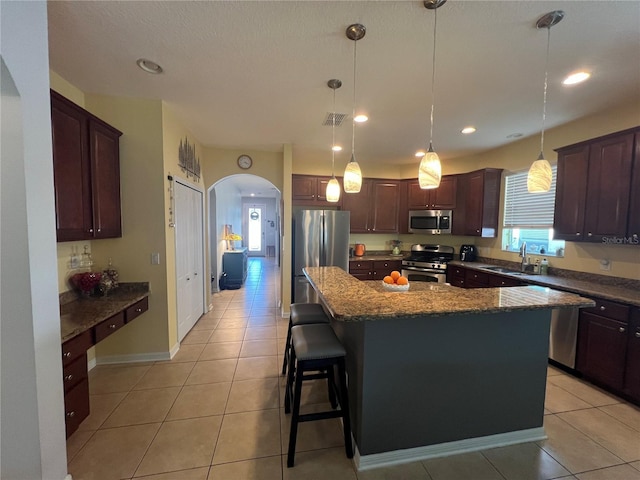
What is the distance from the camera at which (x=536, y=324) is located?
6.04 feet

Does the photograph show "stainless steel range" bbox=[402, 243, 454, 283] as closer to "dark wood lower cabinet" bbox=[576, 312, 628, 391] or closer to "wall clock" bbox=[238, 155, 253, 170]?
"dark wood lower cabinet" bbox=[576, 312, 628, 391]

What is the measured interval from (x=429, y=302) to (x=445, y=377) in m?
0.54

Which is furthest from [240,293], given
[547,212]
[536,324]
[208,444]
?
[547,212]

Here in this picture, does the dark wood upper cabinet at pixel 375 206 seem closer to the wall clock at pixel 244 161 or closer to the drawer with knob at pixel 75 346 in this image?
the wall clock at pixel 244 161

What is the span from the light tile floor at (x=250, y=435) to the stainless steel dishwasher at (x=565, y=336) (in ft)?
0.55

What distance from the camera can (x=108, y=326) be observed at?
214 centimetres

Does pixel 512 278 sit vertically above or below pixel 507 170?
below

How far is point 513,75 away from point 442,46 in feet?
2.67

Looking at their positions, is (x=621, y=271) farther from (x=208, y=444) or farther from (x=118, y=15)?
(x=118, y=15)

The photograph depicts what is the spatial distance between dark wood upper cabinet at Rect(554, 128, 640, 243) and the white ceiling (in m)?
0.45

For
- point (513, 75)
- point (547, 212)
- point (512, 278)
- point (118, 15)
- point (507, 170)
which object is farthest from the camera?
point (507, 170)

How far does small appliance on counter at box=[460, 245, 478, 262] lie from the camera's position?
450 cm

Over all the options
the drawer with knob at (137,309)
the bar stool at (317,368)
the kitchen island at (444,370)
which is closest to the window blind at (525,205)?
the kitchen island at (444,370)

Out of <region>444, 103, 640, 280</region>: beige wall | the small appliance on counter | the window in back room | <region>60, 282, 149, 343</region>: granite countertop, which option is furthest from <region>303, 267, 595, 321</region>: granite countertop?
the small appliance on counter
